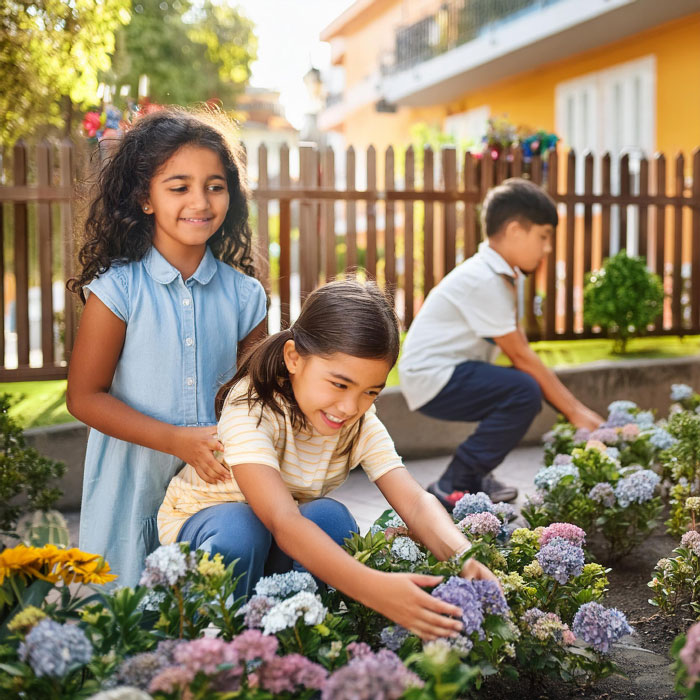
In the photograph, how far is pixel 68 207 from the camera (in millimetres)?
6031

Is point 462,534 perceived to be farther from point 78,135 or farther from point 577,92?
point 577,92

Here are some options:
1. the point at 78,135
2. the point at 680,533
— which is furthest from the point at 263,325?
the point at 78,135

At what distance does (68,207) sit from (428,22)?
14.7 meters

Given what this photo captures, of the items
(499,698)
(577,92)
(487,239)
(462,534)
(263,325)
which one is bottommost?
(499,698)

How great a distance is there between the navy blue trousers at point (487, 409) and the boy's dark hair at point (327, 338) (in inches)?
74.0

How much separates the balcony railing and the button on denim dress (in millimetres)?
11549

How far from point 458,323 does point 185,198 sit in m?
2.13

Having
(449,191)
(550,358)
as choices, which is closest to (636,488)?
(550,358)

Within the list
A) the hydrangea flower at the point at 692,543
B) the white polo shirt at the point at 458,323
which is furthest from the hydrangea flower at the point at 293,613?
the white polo shirt at the point at 458,323

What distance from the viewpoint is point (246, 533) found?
209cm

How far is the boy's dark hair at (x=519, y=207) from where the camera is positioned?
13.8 ft

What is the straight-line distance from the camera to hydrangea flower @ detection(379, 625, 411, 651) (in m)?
1.78

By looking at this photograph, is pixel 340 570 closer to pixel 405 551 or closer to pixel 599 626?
pixel 405 551

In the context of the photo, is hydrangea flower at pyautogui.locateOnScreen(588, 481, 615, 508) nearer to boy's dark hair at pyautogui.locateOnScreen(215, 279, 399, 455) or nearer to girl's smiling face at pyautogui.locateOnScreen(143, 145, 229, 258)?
boy's dark hair at pyautogui.locateOnScreen(215, 279, 399, 455)
